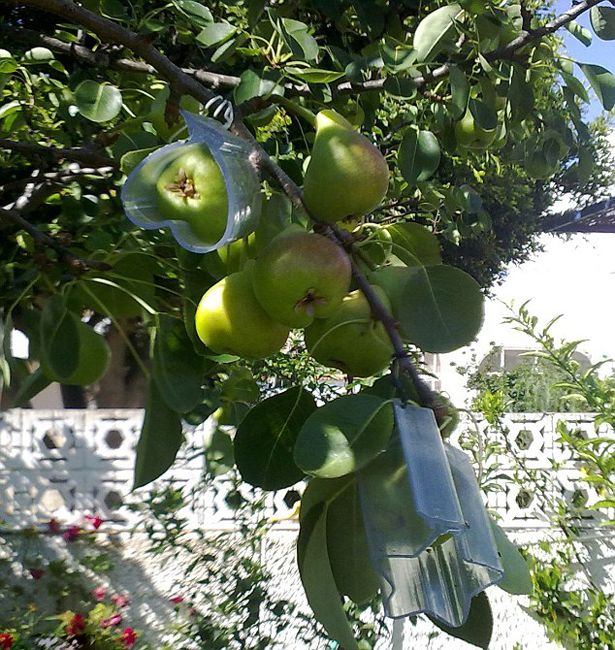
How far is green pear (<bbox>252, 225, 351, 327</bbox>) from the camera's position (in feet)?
1.32

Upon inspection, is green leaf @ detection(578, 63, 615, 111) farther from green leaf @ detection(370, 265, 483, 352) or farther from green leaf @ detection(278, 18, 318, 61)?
green leaf @ detection(370, 265, 483, 352)

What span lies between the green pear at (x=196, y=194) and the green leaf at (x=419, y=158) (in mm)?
497

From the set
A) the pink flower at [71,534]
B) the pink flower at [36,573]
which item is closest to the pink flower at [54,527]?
the pink flower at [71,534]

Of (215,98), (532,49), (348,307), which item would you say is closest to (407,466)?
(348,307)

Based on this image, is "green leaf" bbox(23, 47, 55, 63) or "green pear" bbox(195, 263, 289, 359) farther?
"green leaf" bbox(23, 47, 55, 63)

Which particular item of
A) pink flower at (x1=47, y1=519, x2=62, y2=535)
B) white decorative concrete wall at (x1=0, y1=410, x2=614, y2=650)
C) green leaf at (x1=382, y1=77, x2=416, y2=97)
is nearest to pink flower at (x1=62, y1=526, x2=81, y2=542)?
pink flower at (x1=47, y1=519, x2=62, y2=535)

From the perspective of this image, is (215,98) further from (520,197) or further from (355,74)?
(520,197)

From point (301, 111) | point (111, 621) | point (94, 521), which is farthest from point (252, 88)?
point (94, 521)

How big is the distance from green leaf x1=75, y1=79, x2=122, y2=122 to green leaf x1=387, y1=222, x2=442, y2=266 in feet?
1.41

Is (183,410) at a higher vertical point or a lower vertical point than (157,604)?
higher

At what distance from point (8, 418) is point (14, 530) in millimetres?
520

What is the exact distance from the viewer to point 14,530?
2.89 m

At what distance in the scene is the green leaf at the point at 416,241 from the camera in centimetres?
58

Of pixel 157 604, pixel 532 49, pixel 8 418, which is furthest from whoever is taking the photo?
pixel 8 418
